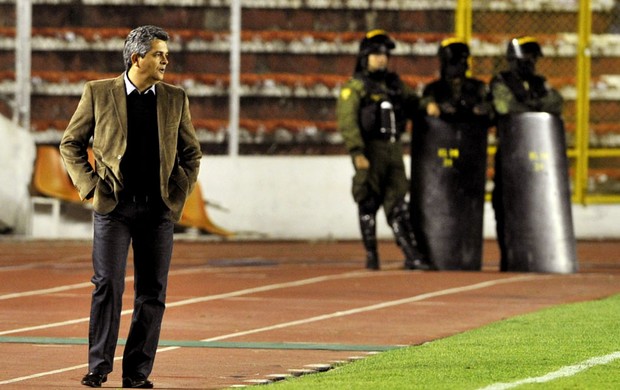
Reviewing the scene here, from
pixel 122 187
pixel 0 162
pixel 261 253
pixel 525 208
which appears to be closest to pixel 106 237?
pixel 122 187

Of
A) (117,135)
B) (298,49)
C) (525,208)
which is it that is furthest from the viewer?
(298,49)

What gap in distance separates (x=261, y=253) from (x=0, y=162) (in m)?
4.10

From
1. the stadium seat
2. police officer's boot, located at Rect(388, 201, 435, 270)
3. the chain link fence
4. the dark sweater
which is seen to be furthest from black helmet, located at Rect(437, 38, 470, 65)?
the dark sweater

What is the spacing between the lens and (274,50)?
91.2 feet

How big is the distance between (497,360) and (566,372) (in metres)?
0.78

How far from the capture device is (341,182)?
2675 cm

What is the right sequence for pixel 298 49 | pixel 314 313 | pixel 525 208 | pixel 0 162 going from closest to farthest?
pixel 314 313 < pixel 525 208 < pixel 0 162 < pixel 298 49

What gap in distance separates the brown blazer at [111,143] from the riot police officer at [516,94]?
10390 mm

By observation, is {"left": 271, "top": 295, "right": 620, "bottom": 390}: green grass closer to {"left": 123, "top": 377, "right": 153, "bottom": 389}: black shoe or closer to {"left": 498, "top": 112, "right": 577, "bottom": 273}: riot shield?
{"left": 123, "top": 377, "right": 153, "bottom": 389}: black shoe

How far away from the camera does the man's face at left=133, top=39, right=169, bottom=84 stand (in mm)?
10430

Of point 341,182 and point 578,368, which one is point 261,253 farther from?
point 578,368

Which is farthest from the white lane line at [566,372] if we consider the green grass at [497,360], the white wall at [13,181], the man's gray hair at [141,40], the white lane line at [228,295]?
the white wall at [13,181]

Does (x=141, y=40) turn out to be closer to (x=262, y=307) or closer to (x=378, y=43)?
(x=262, y=307)

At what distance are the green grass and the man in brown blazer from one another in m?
0.89
